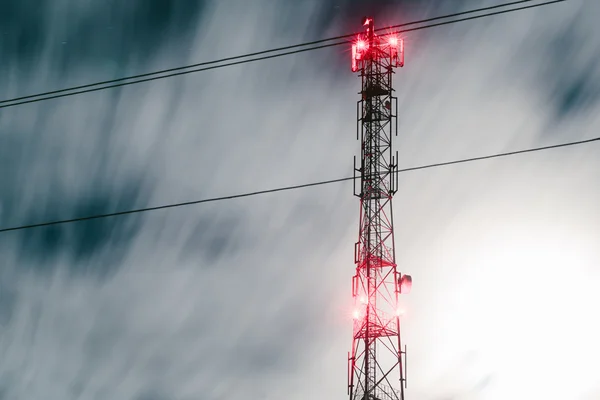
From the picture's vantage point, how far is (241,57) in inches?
1141

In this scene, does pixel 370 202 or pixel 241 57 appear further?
pixel 370 202

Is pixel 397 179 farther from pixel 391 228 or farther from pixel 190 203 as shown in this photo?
pixel 190 203

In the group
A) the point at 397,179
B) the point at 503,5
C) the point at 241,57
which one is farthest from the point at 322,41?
the point at 397,179

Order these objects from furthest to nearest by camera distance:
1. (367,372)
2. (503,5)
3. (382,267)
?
(382,267), (367,372), (503,5)

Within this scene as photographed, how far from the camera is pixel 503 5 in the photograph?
27.5 m

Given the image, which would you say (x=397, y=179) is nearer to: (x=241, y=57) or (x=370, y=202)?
(x=370, y=202)

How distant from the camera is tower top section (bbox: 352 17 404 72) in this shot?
5406 cm

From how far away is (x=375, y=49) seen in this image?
5434cm

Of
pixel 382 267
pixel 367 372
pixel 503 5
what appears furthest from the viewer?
pixel 382 267

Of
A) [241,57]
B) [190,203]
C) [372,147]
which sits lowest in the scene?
[190,203]

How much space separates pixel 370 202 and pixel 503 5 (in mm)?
26391

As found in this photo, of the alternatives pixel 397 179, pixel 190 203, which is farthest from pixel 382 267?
pixel 190 203

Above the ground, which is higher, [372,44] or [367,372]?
[372,44]

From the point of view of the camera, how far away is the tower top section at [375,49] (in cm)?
5406
